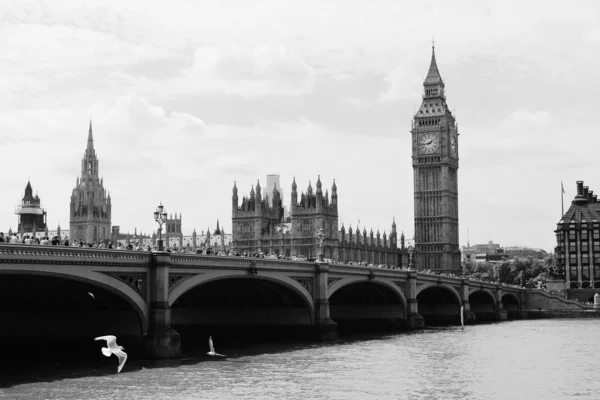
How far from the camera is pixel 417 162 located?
615 feet

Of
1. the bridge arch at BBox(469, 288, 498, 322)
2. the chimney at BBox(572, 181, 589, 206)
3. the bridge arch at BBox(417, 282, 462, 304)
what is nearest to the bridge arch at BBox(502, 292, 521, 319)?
the bridge arch at BBox(469, 288, 498, 322)

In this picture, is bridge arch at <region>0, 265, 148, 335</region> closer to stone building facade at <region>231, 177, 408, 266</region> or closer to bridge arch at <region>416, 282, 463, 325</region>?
bridge arch at <region>416, 282, 463, 325</region>

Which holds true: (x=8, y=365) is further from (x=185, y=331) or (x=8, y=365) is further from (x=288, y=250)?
(x=288, y=250)

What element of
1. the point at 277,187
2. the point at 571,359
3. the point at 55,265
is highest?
the point at 277,187

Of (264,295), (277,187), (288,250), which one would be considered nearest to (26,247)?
(264,295)

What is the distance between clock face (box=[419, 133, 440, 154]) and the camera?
609ft

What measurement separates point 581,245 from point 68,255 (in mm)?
133228

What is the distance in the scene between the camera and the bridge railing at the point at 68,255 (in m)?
41.4

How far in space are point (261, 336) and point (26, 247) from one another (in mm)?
34206

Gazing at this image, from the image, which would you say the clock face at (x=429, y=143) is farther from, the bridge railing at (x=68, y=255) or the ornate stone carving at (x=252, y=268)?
the bridge railing at (x=68, y=255)

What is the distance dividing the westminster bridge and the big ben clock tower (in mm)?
88932

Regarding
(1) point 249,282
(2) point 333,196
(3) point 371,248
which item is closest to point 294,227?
(2) point 333,196

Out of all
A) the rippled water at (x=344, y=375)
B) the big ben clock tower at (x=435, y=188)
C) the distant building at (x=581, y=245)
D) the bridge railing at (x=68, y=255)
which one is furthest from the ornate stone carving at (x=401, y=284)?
the big ben clock tower at (x=435, y=188)

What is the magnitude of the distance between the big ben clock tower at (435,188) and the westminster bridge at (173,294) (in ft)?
292
